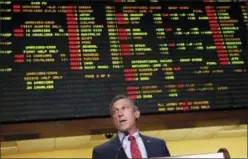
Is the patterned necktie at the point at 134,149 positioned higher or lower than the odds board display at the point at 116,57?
lower

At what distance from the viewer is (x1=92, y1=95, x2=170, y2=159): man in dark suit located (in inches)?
66.2

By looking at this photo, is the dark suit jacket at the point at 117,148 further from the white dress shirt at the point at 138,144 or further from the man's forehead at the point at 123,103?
the man's forehead at the point at 123,103

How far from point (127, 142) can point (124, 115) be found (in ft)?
0.57

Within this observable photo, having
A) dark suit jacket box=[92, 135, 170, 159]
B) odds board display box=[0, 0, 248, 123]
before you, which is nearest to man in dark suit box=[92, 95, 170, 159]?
dark suit jacket box=[92, 135, 170, 159]

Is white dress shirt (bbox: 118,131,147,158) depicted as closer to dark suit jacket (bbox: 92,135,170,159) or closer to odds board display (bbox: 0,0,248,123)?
dark suit jacket (bbox: 92,135,170,159)

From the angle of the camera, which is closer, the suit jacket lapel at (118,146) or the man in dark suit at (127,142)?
the suit jacket lapel at (118,146)

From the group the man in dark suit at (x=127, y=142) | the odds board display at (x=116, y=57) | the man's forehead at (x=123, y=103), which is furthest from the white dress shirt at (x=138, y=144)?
the odds board display at (x=116, y=57)

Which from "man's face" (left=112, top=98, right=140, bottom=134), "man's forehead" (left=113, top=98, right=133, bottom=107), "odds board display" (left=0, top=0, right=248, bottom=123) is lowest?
"man's face" (left=112, top=98, right=140, bottom=134)

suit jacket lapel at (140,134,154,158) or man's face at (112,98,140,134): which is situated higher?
man's face at (112,98,140,134)

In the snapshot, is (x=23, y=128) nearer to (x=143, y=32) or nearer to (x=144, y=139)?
(x=144, y=139)

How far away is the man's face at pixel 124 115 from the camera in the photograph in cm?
180

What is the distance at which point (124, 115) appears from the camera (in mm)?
1854

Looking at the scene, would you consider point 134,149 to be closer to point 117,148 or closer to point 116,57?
point 117,148

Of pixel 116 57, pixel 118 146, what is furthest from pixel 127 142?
pixel 116 57
